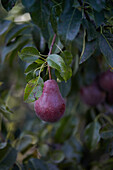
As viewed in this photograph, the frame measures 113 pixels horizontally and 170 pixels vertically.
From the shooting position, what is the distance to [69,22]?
0.79m

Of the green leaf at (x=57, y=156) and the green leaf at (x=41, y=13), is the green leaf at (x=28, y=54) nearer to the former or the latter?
the green leaf at (x=41, y=13)

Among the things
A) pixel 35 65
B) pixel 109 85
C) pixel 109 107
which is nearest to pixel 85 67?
pixel 109 85

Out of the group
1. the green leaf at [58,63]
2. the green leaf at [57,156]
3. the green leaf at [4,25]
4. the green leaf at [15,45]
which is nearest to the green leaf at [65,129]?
the green leaf at [57,156]

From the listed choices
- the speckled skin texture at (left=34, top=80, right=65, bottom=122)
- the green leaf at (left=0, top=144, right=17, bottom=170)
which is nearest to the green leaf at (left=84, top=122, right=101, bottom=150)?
the green leaf at (left=0, top=144, right=17, bottom=170)

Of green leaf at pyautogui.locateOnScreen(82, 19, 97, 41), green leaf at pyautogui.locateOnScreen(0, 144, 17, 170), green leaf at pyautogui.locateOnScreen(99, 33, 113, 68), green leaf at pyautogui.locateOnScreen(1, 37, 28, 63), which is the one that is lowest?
green leaf at pyautogui.locateOnScreen(0, 144, 17, 170)

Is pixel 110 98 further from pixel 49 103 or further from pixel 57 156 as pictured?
pixel 49 103

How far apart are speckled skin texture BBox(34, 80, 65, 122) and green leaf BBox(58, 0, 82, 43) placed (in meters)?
0.17

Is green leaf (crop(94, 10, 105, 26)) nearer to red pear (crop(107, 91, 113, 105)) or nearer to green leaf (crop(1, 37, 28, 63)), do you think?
green leaf (crop(1, 37, 28, 63))

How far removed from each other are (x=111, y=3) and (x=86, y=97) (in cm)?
83

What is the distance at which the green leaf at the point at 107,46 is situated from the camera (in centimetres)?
74

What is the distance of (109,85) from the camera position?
1.37m

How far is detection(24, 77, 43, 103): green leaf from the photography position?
672 millimetres

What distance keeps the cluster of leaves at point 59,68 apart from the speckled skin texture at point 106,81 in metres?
0.05

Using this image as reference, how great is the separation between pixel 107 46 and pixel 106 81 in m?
0.64
